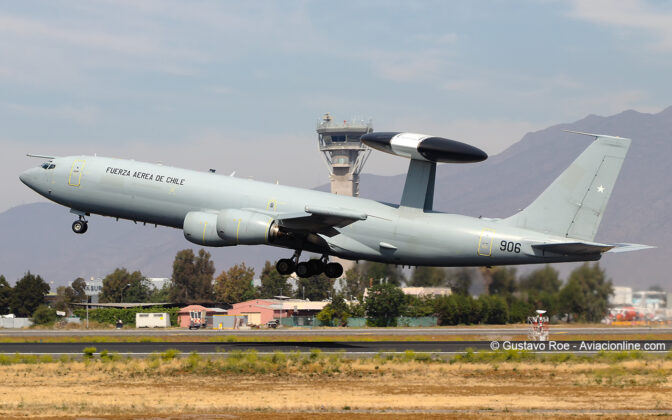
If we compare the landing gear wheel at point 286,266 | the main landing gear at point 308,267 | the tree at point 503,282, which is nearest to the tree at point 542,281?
the tree at point 503,282

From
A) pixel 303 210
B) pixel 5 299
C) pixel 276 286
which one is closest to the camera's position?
pixel 303 210

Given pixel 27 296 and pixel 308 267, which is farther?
pixel 27 296

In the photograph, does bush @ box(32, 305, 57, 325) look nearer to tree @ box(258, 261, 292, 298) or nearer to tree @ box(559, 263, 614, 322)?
tree @ box(559, 263, 614, 322)

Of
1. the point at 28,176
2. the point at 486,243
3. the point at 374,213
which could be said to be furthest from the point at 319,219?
the point at 28,176

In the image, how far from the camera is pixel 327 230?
172ft

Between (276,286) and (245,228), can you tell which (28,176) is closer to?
(245,228)

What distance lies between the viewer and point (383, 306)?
102062 mm

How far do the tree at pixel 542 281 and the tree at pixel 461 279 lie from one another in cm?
459

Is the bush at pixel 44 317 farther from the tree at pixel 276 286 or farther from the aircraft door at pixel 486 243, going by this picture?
the aircraft door at pixel 486 243

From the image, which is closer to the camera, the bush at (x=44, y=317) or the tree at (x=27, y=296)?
the bush at (x=44, y=317)

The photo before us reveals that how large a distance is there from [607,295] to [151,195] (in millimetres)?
35888

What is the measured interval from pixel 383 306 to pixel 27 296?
70854mm

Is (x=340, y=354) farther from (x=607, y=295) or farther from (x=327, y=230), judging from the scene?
(x=607, y=295)

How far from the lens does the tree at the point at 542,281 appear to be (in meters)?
71.0
